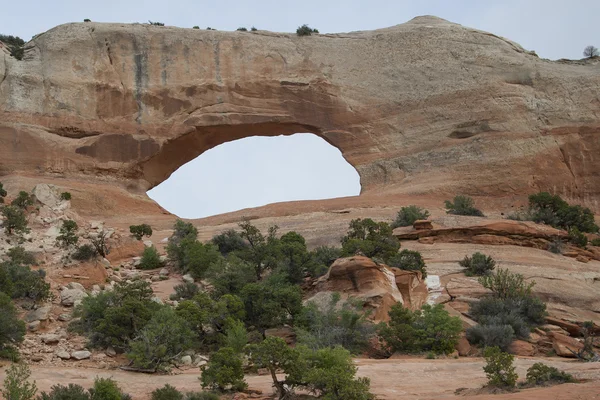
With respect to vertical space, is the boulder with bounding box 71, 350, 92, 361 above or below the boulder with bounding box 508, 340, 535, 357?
above

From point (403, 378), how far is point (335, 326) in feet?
12.3

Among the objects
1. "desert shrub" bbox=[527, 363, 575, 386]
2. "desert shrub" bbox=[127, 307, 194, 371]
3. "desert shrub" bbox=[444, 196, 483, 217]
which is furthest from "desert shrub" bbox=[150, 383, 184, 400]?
"desert shrub" bbox=[444, 196, 483, 217]

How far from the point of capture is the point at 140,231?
28125 millimetres

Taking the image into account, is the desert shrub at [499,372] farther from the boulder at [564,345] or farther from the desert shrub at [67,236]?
the desert shrub at [67,236]

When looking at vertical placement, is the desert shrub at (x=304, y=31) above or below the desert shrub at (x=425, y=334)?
above

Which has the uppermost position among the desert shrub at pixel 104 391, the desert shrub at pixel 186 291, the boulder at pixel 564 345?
the desert shrub at pixel 186 291

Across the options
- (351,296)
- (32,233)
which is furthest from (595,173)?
(32,233)

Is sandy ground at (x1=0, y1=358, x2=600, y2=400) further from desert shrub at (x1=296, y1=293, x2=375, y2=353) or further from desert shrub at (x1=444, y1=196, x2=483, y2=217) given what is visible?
desert shrub at (x1=444, y1=196, x2=483, y2=217)

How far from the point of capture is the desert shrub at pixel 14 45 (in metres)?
37.7

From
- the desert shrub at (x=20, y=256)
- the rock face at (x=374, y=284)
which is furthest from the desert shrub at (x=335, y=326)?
the desert shrub at (x=20, y=256)

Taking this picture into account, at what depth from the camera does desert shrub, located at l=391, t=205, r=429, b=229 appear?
27.3m

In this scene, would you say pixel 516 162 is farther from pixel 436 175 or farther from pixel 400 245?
pixel 400 245

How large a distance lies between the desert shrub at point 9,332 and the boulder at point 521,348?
9.37 m

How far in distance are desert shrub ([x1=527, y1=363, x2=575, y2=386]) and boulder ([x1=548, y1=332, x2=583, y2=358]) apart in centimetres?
506
